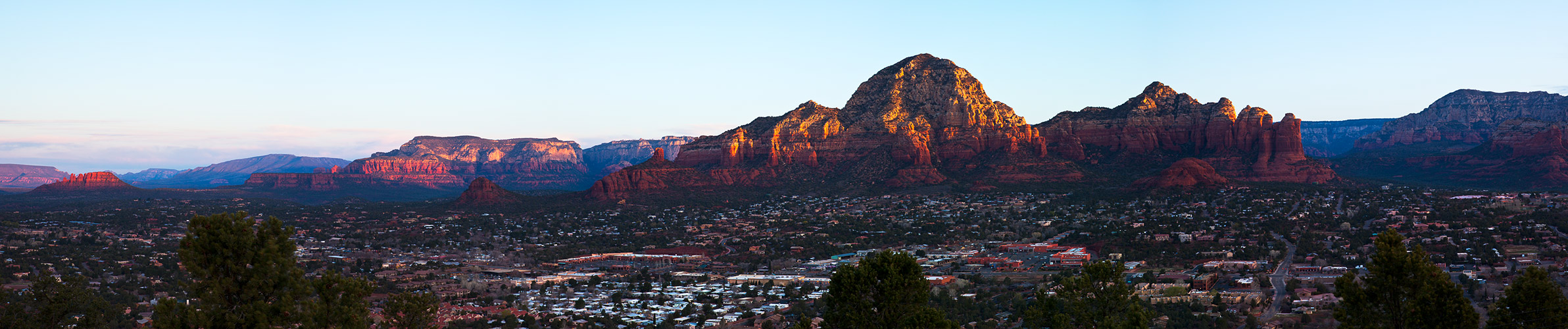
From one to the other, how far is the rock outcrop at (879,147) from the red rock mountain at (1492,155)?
58.1 meters

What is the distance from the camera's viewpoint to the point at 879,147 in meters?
166

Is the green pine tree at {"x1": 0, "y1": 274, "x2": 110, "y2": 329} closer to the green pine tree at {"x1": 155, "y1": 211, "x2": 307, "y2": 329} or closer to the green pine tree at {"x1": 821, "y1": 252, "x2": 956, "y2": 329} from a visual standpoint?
the green pine tree at {"x1": 155, "y1": 211, "x2": 307, "y2": 329}

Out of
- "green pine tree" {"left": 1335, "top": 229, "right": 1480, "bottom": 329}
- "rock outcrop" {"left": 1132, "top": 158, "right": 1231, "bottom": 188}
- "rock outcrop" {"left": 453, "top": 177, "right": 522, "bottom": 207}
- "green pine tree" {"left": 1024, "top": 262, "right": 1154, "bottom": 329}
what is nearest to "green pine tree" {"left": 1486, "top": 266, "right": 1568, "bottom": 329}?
"green pine tree" {"left": 1335, "top": 229, "right": 1480, "bottom": 329}

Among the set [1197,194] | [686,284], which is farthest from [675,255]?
[1197,194]

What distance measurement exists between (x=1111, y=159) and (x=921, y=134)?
98.2 ft

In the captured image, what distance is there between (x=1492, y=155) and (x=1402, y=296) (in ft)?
490

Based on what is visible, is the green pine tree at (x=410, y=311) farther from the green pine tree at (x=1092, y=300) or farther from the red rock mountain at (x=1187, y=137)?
the red rock mountain at (x=1187, y=137)

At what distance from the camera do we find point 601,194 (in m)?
158

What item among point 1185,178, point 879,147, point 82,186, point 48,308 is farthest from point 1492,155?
point 82,186

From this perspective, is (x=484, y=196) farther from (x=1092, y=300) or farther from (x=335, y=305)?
(x=1092, y=300)

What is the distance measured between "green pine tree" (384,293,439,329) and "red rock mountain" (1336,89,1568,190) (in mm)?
139145

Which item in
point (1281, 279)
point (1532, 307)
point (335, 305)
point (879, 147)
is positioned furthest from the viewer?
point (879, 147)

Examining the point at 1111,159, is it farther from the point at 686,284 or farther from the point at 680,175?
the point at 686,284

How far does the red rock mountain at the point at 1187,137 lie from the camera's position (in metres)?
136
